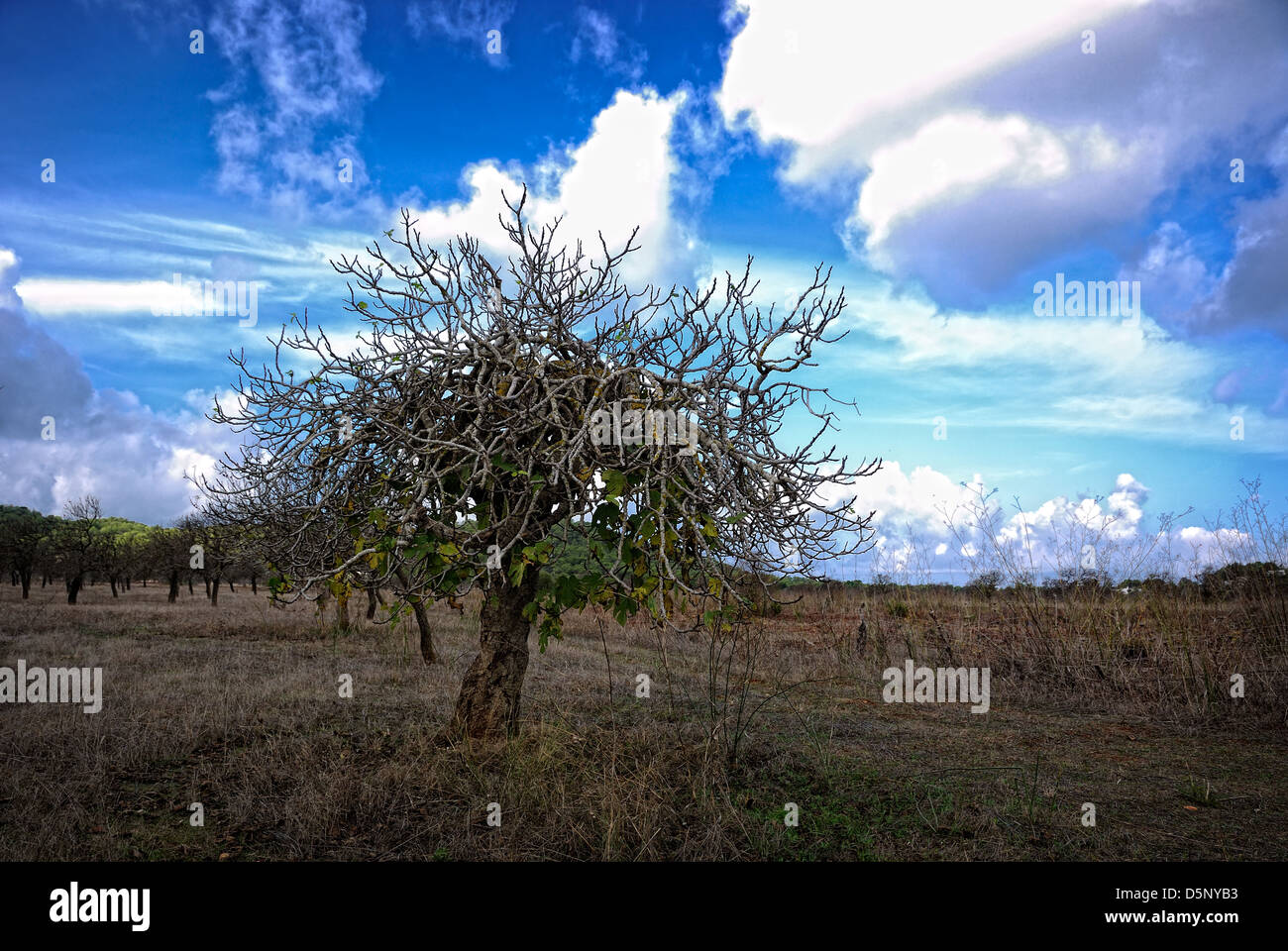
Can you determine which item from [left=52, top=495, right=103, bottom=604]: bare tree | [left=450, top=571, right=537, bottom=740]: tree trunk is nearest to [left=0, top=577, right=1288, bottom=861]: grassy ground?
[left=450, top=571, right=537, bottom=740]: tree trunk

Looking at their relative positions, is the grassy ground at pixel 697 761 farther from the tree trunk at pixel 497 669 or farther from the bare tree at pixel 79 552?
the bare tree at pixel 79 552

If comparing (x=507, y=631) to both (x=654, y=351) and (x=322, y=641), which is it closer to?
(x=654, y=351)

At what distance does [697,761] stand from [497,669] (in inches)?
77.3

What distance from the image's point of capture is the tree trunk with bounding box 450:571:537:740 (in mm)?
6266

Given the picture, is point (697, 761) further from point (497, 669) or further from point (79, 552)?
point (79, 552)

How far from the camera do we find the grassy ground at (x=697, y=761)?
16.5ft

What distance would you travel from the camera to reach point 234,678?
10.9 m

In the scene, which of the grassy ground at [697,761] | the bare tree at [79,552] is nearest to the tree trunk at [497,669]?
the grassy ground at [697,761]

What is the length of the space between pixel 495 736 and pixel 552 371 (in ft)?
10.8

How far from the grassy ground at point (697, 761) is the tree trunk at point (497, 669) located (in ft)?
0.98

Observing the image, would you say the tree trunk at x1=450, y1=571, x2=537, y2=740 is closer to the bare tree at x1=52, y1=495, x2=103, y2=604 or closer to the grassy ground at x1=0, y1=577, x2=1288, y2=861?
the grassy ground at x1=0, y1=577, x2=1288, y2=861

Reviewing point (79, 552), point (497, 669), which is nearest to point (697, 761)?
point (497, 669)
